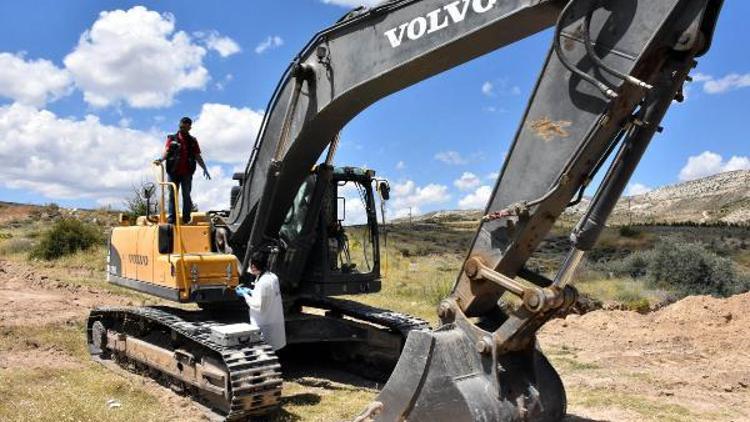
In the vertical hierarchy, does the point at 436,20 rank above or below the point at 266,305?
above

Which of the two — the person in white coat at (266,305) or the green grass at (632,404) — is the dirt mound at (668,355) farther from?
the person in white coat at (266,305)

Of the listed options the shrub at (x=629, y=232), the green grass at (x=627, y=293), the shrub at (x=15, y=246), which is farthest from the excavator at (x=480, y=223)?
the shrub at (x=629, y=232)

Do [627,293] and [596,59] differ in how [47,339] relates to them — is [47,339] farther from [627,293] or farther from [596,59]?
[627,293]

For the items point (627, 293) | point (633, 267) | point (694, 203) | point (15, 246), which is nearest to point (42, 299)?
point (627, 293)

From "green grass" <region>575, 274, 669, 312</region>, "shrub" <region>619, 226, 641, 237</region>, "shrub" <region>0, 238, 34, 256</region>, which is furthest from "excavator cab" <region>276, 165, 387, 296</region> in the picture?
"shrub" <region>619, 226, 641, 237</region>

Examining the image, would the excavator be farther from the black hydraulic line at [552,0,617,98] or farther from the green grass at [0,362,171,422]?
the green grass at [0,362,171,422]

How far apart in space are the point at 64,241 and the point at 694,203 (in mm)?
83502

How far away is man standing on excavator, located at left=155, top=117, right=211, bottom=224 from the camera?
8.92m

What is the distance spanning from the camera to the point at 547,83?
17.1ft

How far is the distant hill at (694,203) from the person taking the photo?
75375mm

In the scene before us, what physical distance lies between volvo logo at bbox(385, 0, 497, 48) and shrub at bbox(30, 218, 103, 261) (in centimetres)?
2297

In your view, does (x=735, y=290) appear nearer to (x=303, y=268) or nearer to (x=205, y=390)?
(x=303, y=268)

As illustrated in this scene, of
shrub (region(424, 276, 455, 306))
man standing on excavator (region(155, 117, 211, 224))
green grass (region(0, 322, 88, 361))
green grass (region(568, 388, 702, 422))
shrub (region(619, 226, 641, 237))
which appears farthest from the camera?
shrub (region(619, 226, 641, 237))

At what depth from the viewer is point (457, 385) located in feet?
16.7
